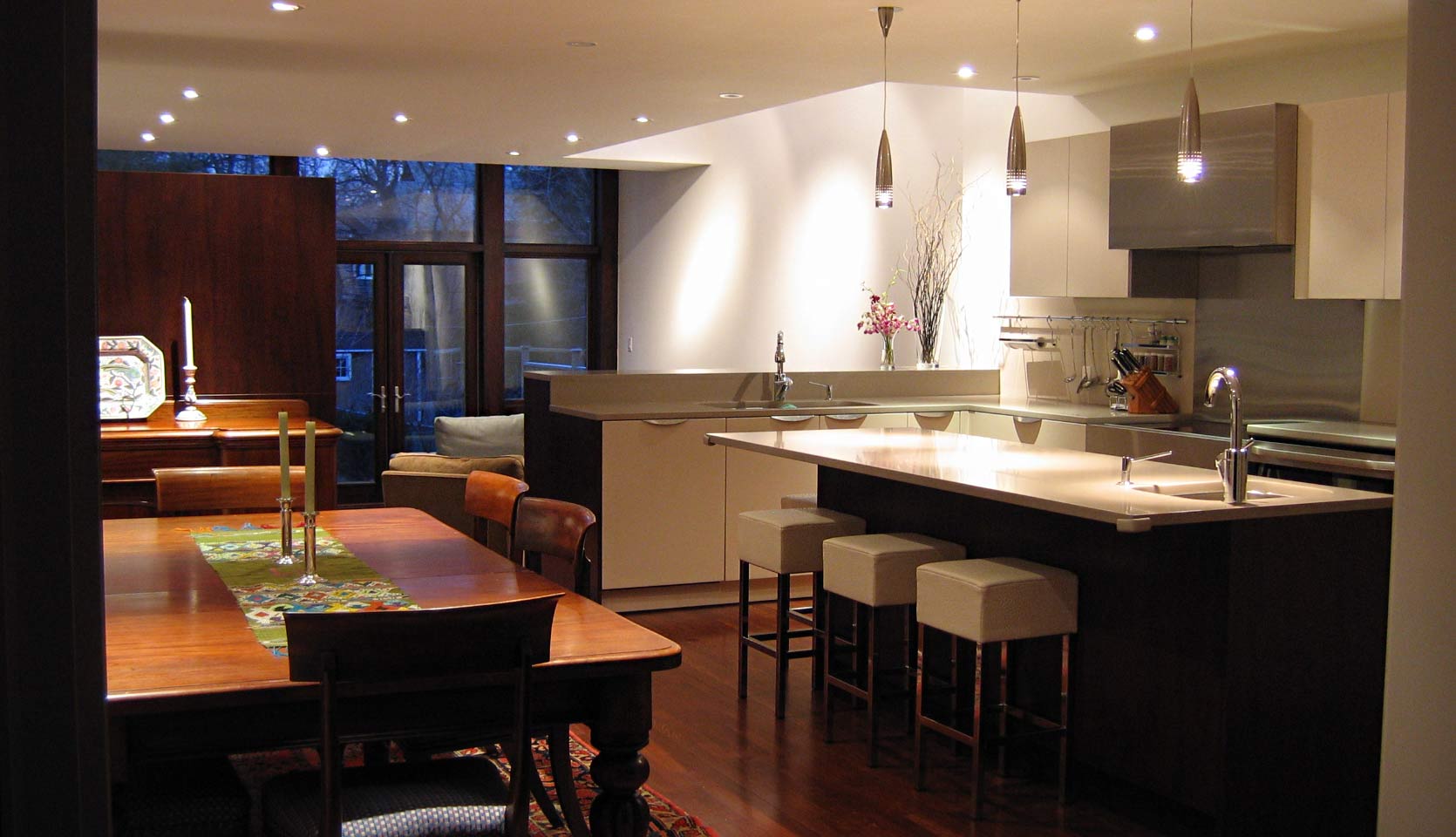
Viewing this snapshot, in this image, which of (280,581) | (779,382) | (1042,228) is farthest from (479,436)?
(280,581)

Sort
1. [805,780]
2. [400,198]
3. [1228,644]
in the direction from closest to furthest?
1. [1228,644]
2. [805,780]
3. [400,198]

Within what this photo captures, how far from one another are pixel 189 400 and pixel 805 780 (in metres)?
4.00

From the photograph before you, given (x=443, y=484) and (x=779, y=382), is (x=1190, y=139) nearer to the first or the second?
(x=779, y=382)

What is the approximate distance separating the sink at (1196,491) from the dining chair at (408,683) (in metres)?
1.99

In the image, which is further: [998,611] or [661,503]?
[661,503]

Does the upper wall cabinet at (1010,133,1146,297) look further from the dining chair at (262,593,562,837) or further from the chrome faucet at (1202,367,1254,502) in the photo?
the dining chair at (262,593,562,837)

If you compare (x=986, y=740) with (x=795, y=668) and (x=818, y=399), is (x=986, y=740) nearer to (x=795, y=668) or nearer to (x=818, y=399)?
(x=795, y=668)

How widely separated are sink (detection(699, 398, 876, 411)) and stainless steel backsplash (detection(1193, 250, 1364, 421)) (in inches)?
67.4

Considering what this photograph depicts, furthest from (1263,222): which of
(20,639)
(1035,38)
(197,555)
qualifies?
(20,639)

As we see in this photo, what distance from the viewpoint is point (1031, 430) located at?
21.9ft

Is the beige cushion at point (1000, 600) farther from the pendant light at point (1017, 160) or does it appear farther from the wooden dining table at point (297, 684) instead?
the pendant light at point (1017, 160)

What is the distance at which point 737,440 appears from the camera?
4.84 metres

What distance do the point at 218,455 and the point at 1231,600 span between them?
Answer: 440 cm

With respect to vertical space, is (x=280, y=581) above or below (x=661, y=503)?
above
